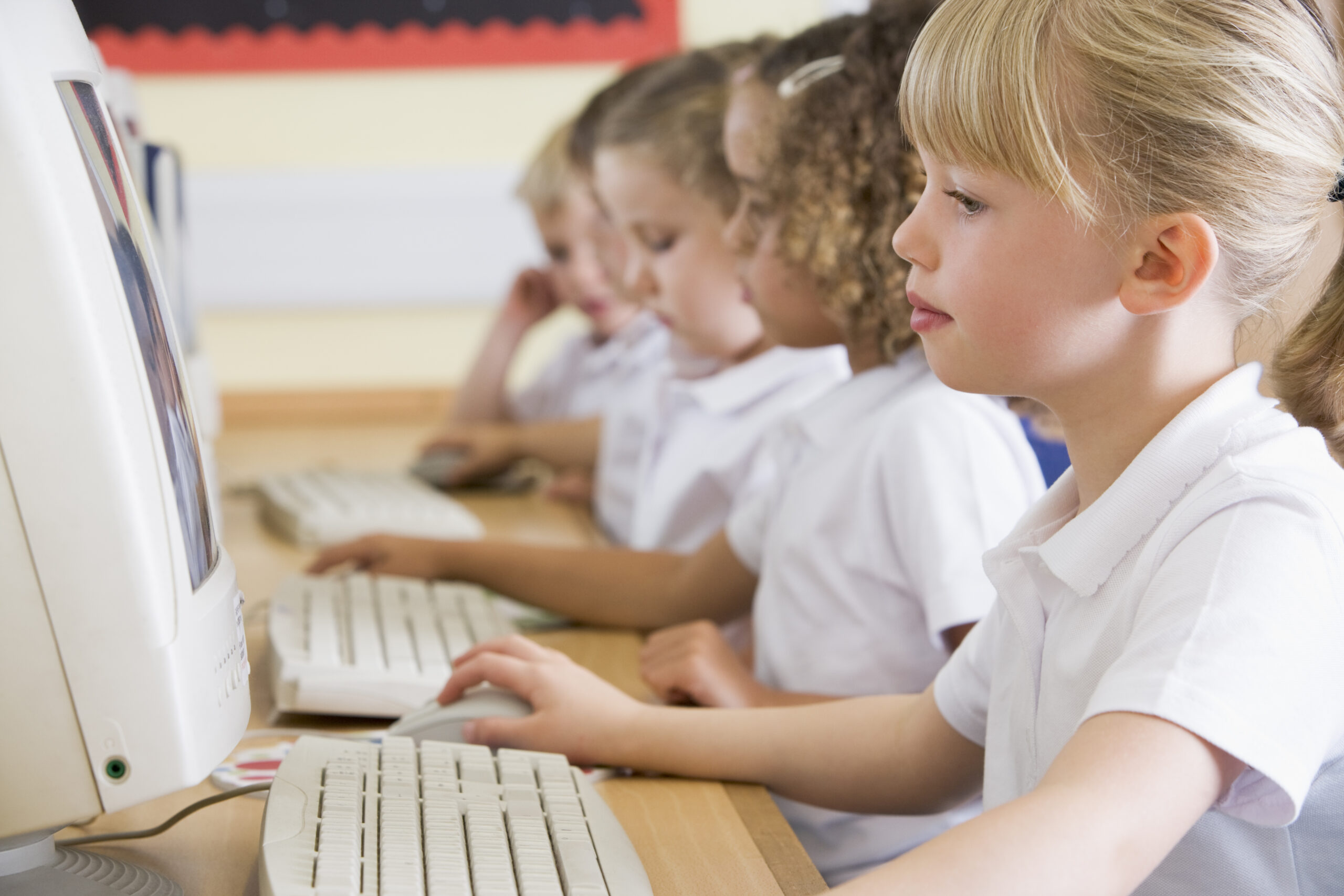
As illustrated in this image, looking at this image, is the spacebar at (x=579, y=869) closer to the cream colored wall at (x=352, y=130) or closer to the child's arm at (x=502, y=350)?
the child's arm at (x=502, y=350)

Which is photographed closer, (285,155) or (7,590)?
(7,590)

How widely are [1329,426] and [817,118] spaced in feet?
1.55

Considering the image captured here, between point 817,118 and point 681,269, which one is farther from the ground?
point 817,118

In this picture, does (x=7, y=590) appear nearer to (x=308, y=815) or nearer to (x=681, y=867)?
(x=308, y=815)

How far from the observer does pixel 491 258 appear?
2.72m

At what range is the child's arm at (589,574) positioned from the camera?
3.59 ft

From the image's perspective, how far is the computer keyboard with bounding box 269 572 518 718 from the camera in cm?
80

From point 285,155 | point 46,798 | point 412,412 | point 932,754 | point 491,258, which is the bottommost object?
point 412,412

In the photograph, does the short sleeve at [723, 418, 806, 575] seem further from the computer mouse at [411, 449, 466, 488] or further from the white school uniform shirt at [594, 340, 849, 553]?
the computer mouse at [411, 449, 466, 488]

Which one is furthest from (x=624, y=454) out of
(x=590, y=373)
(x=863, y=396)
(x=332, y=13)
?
(x=332, y=13)

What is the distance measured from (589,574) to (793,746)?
1.41ft

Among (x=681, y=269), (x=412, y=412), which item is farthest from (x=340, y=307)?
(x=681, y=269)

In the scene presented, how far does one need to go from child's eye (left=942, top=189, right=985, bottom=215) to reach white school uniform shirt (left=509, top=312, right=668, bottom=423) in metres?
1.32

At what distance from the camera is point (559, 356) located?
230 centimetres
